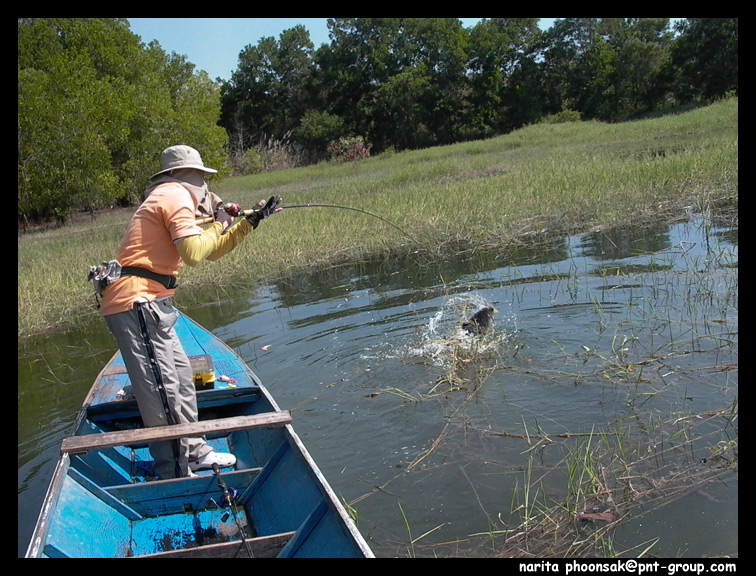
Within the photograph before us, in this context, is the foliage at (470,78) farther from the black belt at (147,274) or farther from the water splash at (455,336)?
the black belt at (147,274)

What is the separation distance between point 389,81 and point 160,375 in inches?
1658

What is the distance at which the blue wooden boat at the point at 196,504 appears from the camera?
320 centimetres

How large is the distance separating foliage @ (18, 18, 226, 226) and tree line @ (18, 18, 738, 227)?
0.10 metres

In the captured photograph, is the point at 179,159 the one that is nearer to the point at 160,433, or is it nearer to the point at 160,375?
the point at 160,375

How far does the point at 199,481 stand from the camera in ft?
13.2

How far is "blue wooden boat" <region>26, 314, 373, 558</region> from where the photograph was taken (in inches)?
126

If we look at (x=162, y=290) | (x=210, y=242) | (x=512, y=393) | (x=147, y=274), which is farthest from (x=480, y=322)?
(x=147, y=274)

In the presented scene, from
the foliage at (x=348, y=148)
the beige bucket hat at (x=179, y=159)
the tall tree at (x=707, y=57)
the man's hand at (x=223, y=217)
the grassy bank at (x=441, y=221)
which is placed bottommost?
the grassy bank at (x=441, y=221)

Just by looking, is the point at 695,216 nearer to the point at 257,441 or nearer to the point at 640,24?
the point at 257,441

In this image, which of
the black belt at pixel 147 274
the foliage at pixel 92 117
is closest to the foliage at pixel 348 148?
the foliage at pixel 92 117

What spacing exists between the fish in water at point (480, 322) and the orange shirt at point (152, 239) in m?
3.15

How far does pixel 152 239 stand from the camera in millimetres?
4098
